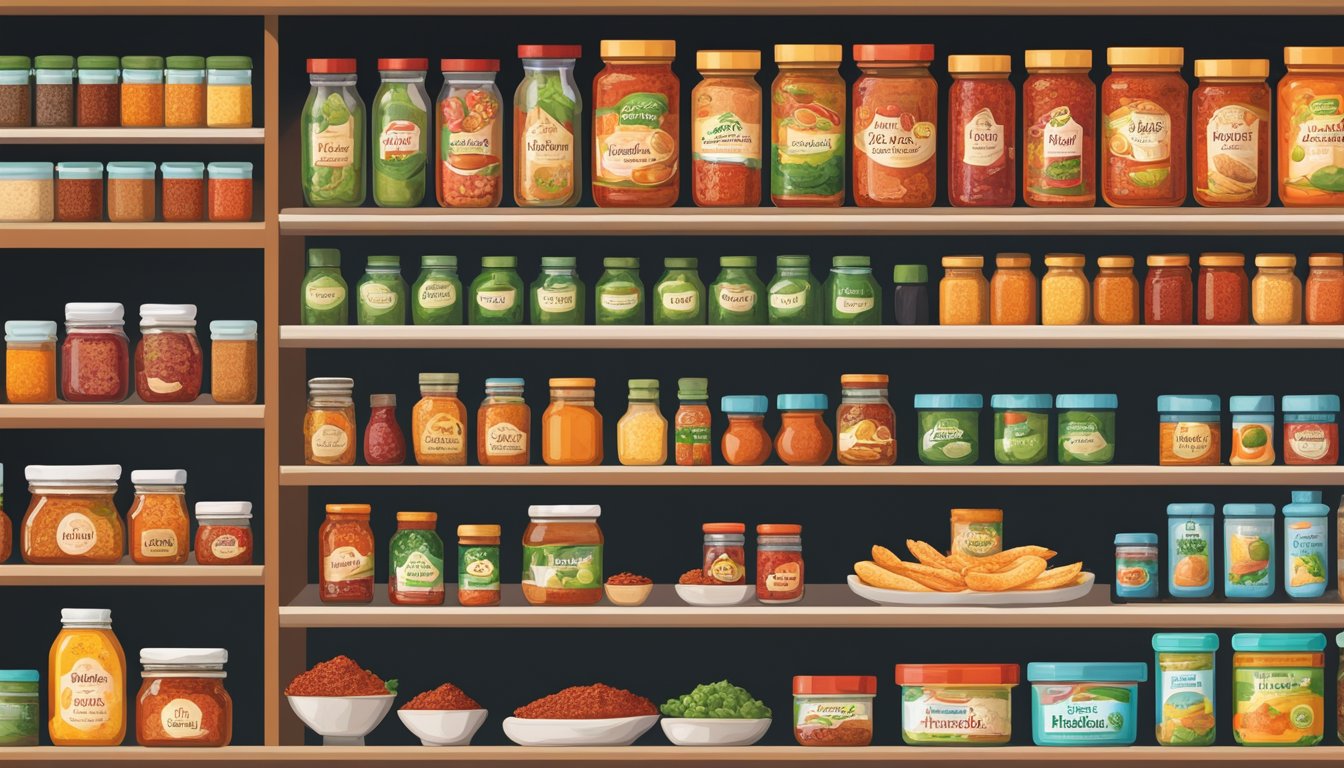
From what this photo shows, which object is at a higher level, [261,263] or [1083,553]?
[261,263]

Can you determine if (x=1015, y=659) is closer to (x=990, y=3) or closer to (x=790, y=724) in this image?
(x=790, y=724)

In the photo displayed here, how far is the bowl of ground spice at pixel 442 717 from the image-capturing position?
3582mm

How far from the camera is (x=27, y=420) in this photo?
358cm

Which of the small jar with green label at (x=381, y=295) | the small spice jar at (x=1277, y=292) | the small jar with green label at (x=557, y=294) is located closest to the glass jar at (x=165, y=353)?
the small jar with green label at (x=381, y=295)

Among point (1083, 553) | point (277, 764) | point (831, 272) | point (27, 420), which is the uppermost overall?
point (831, 272)

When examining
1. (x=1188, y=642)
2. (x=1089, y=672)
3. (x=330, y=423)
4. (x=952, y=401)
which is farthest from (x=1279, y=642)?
(x=330, y=423)

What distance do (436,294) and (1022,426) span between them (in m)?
1.11

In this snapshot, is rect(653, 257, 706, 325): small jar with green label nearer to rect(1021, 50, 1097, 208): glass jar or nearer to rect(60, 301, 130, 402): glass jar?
rect(1021, 50, 1097, 208): glass jar

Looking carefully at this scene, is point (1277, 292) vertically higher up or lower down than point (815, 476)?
higher up

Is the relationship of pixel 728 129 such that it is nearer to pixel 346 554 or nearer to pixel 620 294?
pixel 620 294

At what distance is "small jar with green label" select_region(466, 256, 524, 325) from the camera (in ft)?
11.8

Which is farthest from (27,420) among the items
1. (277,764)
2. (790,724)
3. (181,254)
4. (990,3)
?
(990,3)

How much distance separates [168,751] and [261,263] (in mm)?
1006

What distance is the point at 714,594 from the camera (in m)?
3.61
